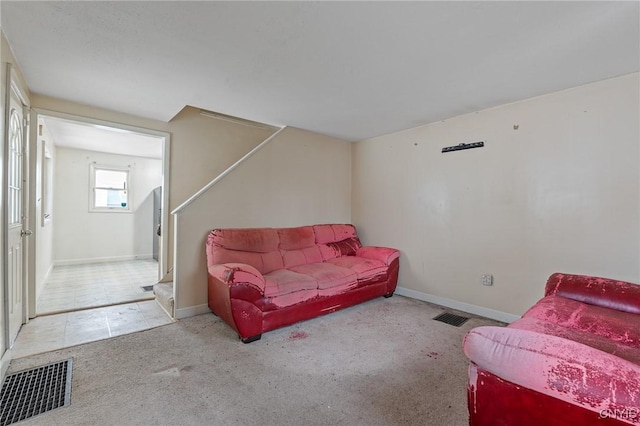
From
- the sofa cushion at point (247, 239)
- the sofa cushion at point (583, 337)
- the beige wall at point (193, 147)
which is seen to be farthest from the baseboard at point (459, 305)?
the beige wall at point (193, 147)

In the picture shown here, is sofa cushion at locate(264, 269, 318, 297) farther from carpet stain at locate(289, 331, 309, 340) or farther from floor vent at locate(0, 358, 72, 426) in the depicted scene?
floor vent at locate(0, 358, 72, 426)

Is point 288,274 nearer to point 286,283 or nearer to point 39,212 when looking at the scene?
point 286,283

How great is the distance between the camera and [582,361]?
83cm

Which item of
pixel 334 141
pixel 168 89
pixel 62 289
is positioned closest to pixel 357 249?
pixel 334 141

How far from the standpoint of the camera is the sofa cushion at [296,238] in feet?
11.6

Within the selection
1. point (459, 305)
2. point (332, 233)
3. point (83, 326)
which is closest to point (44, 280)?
point (83, 326)

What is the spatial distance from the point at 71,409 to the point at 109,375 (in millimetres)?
336

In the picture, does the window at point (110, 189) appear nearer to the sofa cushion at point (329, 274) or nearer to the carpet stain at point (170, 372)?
the sofa cushion at point (329, 274)

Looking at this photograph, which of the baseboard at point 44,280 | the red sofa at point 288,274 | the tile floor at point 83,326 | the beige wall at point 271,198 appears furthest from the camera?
the baseboard at point 44,280

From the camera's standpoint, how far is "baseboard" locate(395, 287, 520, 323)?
9.75 ft

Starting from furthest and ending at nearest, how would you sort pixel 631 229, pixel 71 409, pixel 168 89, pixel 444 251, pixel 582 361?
pixel 444 251
pixel 168 89
pixel 631 229
pixel 71 409
pixel 582 361

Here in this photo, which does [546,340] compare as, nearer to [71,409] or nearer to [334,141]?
[71,409]

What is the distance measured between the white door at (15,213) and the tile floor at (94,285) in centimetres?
67

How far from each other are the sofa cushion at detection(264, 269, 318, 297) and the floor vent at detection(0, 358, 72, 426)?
1439 millimetres
